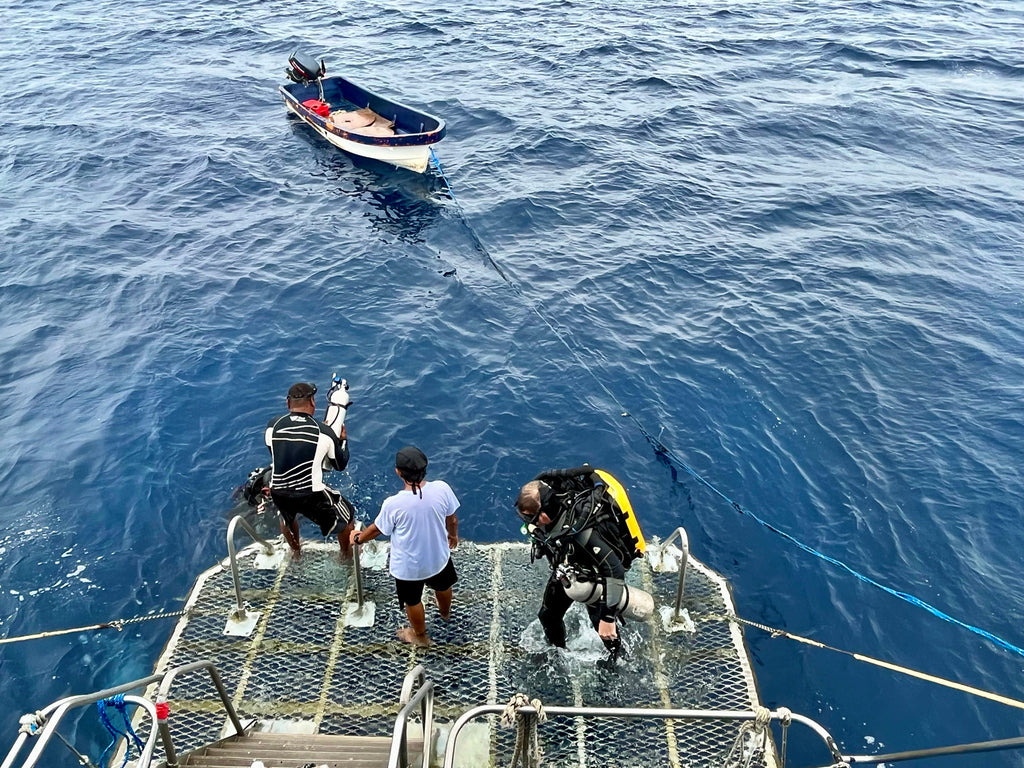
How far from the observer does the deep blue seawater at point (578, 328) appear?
9.21 meters

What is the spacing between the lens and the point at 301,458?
6945mm

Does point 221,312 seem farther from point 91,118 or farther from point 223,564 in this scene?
point 91,118

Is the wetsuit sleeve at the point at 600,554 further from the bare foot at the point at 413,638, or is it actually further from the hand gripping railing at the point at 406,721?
the bare foot at the point at 413,638

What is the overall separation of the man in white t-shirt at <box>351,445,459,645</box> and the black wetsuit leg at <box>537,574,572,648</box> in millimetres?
926

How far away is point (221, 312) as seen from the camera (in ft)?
48.0

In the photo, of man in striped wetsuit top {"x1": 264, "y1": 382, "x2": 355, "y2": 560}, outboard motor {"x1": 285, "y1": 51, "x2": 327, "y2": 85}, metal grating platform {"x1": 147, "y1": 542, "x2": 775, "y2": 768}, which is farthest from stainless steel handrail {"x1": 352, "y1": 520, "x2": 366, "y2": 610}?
outboard motor {"x1": 285, "y1": 51, "x2": 327, "y2": 85}

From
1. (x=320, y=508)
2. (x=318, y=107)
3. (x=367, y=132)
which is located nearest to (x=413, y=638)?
(x=320, y=508)

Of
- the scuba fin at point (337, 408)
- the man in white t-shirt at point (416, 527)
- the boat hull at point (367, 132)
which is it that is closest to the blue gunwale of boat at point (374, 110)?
the boat hull at point (367, 132)

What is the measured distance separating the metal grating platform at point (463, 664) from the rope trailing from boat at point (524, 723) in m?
1.16

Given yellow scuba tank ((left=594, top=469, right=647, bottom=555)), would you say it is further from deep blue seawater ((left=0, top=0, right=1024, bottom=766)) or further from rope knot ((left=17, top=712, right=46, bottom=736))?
rope knot ((left=17, top=712, right=46, bottom=736))

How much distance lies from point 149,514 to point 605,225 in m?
11.9

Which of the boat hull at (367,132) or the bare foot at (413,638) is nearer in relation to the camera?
the bare foot at (413,638)

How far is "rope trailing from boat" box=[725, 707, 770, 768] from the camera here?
15.1ft

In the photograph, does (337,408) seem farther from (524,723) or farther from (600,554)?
(524,723)
